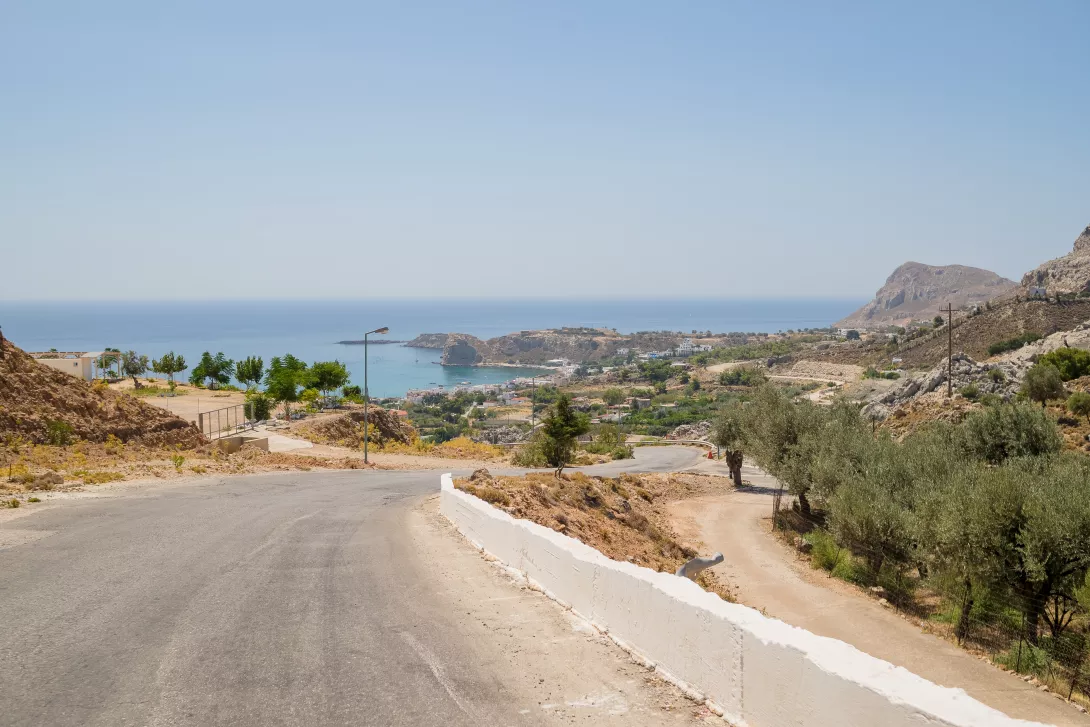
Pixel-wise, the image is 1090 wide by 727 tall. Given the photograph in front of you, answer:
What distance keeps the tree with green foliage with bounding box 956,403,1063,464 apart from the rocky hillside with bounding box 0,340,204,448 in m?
31.4

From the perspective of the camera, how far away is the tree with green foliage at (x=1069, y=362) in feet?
194

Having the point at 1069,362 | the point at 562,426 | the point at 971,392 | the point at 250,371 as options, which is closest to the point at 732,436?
the point at 562,426

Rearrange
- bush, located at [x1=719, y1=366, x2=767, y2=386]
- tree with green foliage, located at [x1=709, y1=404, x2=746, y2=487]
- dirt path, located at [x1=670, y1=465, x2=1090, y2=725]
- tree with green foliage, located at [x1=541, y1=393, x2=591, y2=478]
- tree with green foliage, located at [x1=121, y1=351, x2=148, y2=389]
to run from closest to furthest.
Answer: dirt path, located at [x1=670, y1=465, x2=1090, y2=725] → tree with green foliage, located at [x1=541, y1=393, x2=591, y2=478] → tree with green foliage, located at [x1=709, y1=404, x2=746, y2=487] → tree with green foliage, located at [x1=121, y1=351, x2=148, y2=389] → bush, located at [x1=719, y1=366, x2=767, y2=386]

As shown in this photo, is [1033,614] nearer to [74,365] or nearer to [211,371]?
[74,365]

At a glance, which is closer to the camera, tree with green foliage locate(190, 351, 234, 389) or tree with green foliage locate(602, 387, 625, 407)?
tree with green foliage locate(190, 351, 234, 389)

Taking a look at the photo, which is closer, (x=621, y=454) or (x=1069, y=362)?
(x=621, y=454)

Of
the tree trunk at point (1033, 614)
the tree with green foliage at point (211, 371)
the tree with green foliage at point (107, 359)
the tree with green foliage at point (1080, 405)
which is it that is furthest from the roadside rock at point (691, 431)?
the tree trunk at point (1033, 614)

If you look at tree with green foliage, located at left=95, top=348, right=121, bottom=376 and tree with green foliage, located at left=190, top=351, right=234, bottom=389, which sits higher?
tree with green foliage, located at left=95, top=348, right=121, bottom=376

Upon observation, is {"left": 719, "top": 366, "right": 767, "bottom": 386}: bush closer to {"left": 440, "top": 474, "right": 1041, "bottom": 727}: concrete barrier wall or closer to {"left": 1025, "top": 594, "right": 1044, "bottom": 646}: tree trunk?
{"left": 1025, "top": 594, "right": 1044, "bottom": 646}: tree trunk

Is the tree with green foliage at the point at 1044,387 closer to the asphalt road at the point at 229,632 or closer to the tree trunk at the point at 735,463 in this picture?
the tree trunk at the point at 735,463

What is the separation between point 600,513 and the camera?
24.4 metres

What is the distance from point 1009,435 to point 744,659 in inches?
1175

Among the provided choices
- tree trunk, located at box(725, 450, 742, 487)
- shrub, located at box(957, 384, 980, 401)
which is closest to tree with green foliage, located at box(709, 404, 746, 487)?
tree trunk, located at box(725, 450, 742, 487)

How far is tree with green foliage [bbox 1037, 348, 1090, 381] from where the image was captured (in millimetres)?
59000
